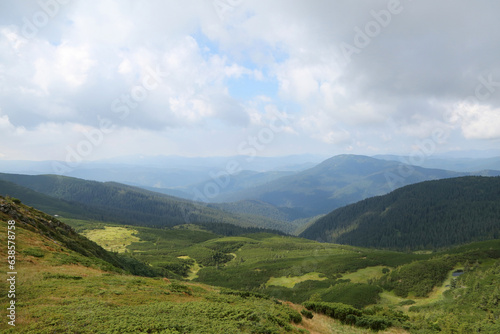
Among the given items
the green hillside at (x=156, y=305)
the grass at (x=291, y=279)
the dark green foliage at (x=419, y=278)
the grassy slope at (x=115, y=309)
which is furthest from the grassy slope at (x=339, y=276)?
the grassy slope at (x=115, y=309)

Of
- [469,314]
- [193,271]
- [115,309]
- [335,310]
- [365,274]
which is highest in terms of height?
[115,309]

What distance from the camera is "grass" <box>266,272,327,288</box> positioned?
377ft

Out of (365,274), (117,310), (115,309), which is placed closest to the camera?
(117,310)

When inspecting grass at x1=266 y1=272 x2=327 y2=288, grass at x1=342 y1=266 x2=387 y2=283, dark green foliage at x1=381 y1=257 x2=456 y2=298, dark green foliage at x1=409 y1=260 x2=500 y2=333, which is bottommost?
grass at x1=266 y1=272 x2=327 y2=288

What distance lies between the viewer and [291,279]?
11931 cm

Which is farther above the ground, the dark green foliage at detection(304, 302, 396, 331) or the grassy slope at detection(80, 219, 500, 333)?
the dark green foliage at detection(304, 302, 396, 331)

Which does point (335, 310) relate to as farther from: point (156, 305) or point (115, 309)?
point (115, 309)

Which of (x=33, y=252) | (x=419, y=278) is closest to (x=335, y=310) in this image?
(x=33, y=252)

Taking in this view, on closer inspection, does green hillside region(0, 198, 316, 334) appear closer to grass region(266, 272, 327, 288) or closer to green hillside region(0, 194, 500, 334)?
green hillside region(0, 194, 500, 334)

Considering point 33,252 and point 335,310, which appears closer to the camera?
point 335,310

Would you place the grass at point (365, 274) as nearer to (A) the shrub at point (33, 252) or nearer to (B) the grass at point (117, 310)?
(B) the grass at point (117, 310)

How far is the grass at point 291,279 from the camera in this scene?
11500 centimetres

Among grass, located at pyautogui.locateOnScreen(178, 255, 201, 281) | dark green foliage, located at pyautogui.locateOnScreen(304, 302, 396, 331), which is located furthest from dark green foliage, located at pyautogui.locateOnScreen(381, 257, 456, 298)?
grass, located at pyautogui.locateOnScreen(178, 255, 201, 281)

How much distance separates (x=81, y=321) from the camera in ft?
55.8
